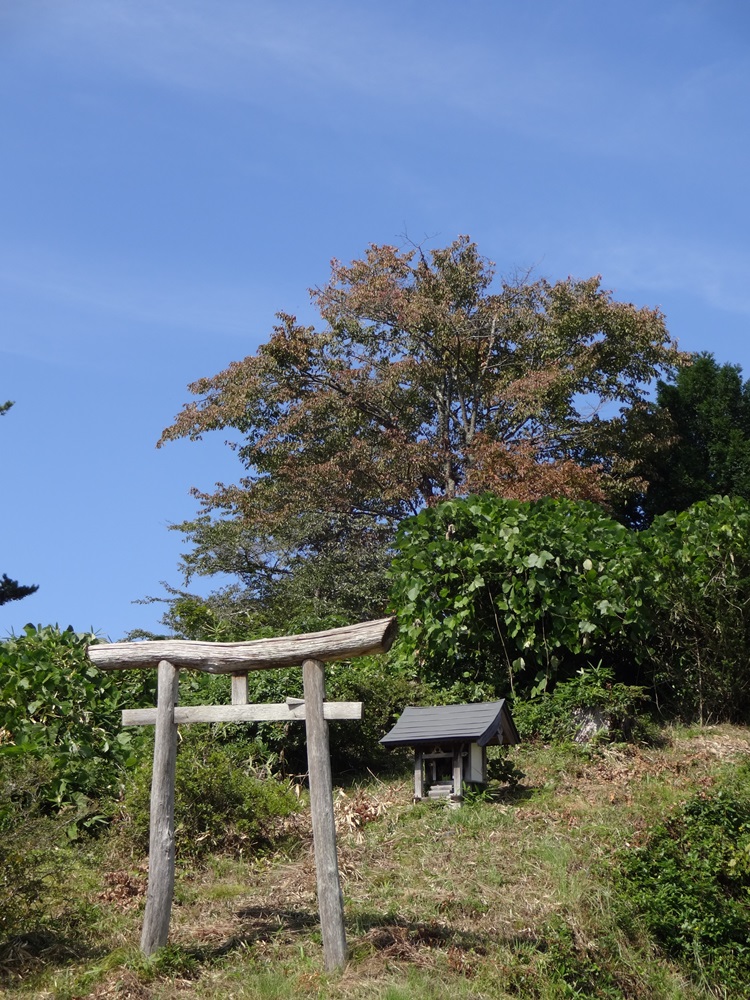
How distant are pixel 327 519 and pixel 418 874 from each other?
14.2m

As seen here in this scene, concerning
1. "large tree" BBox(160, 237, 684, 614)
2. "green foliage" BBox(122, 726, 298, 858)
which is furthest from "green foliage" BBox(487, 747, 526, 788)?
"large tree" BBox(160, 237, 684, 614)

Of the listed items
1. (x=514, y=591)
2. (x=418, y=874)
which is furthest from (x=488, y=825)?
(x=514, y=591)

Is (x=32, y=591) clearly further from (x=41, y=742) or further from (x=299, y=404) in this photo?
(x=41, y=742)

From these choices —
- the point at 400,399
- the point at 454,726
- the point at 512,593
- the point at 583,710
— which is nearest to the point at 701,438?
the point at 400,399

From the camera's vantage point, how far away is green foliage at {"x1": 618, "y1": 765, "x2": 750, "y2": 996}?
23.5 ft

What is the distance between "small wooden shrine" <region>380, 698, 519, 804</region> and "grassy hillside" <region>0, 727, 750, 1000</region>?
0.23 m

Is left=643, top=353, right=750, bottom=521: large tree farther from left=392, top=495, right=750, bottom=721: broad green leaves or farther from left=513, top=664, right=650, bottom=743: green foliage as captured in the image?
left=513, top=664, right=650, bottom=743: green foliage

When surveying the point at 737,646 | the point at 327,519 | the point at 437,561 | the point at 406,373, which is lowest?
the point at 737,646

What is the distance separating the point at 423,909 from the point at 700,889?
1.82m

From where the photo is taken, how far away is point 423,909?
300 inches

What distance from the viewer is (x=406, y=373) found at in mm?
23188

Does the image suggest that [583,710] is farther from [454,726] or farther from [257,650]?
[257,650]

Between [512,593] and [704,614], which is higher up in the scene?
[512,593]

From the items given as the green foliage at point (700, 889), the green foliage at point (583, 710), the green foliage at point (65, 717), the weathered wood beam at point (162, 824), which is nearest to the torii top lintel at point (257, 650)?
the weathered wood beam at point (162, 824)
